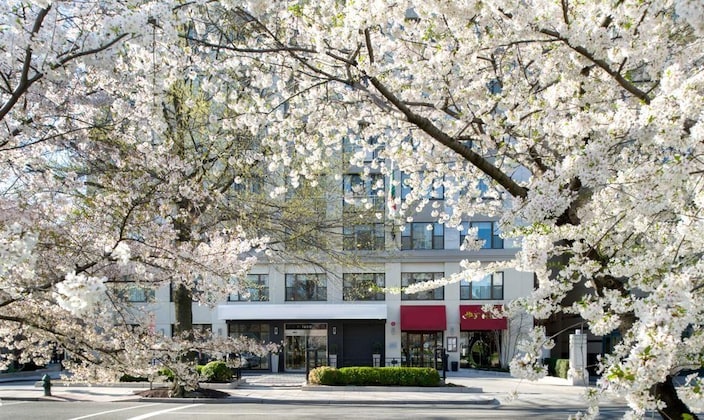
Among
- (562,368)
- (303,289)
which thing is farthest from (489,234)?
(303,289)

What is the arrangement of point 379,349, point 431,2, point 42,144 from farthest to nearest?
point 379,349
point 42,144
point 431,2

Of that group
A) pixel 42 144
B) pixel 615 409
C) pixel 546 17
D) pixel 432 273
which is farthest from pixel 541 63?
pixel 432 273

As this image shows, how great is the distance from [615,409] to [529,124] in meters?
12.4

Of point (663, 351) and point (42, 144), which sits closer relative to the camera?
point (663, 351)

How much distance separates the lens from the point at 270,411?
15094mm

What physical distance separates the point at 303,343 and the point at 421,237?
29.0 ft

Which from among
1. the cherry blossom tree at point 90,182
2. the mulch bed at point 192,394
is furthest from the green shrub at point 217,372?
the cherry blossom tree at point 90,182

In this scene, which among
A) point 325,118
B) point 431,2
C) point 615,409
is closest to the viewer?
point 431,2

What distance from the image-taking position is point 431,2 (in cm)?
577

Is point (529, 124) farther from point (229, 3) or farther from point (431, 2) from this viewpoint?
point (229, 3)

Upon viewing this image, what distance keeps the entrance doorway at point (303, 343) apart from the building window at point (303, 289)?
1.48 metres

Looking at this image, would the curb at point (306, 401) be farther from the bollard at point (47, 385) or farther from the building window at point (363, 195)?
the building window at point (363, 195)

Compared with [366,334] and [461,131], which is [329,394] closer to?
[366,334]

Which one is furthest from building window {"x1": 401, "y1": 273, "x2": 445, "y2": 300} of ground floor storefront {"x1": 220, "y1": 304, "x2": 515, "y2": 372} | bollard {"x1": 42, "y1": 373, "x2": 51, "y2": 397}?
bollard {"x1": 42, "y1": 373, "x2": 51, "y2": 397}
